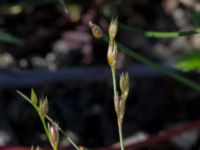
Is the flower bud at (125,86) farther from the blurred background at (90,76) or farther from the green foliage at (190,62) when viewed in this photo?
the blurred background at (90,76)

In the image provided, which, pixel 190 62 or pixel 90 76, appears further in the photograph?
pixel 90 76

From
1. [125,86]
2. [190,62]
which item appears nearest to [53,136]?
[125,86]

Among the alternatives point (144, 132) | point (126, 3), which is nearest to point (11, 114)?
point (144, 132)

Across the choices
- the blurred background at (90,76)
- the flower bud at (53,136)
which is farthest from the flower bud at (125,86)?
the blurred background at (90,76)

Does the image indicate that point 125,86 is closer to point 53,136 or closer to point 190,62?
point 53,136

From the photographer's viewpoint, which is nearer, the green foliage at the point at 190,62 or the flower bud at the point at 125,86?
the flower bud at the point at 125,86

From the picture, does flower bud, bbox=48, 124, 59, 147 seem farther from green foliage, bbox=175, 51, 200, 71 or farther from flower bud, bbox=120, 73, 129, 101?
green foliage, bbox=175, 51, 200, 71

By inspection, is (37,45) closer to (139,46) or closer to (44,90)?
(44,90)

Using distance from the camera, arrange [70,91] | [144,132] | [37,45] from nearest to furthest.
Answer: [144,132] → [70,91] → [37,45]
